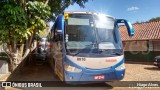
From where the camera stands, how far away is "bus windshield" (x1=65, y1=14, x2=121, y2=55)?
7.64 m

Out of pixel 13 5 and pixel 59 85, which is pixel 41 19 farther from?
pixel 59 85

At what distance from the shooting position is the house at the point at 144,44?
20938mm

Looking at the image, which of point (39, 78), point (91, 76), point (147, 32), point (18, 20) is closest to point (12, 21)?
point (18, 20)

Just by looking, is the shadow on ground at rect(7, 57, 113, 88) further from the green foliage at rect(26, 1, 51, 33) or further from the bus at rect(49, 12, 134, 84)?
the green foliage at rect(26, 1, 51, 33)

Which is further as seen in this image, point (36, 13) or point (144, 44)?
point (144, 44)

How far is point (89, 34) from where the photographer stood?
7.96m

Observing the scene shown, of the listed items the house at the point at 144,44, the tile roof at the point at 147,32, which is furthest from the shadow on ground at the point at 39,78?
the tile roof at the point at 147,32

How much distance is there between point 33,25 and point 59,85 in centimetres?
321

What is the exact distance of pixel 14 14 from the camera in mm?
8750

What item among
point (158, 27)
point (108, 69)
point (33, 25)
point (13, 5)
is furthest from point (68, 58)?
point (158, 27)

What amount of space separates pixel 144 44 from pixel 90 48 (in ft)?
53.9

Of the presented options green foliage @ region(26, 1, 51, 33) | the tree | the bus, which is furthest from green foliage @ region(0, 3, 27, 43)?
the bus

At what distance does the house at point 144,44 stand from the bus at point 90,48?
1359 cm

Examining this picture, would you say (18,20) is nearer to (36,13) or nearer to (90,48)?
(36,13)
